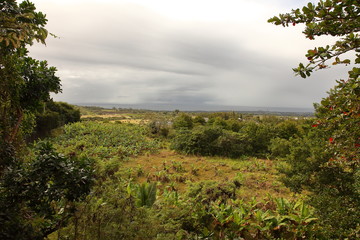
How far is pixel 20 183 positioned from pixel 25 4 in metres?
2.39

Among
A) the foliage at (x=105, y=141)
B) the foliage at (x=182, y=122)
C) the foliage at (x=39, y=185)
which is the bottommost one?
the foliage at (x=105, y=141)

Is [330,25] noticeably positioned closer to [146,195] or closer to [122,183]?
[122,183]

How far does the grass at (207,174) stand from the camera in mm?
12632

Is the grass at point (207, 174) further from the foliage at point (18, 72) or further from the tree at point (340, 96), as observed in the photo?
the foliage at point (18, 72)

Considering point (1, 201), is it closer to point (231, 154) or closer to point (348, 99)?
point (348, 99)

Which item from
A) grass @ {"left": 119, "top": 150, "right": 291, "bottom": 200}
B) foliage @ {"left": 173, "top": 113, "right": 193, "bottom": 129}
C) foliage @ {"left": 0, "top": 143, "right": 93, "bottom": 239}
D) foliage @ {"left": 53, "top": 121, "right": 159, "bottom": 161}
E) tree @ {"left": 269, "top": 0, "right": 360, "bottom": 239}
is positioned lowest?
grass @ {"left": 119, "top": 150, "right": 291, "bottom": 200}

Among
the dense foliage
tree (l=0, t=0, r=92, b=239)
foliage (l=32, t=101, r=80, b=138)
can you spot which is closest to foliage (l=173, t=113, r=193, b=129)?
the dense foliage

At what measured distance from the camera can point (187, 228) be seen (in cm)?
663

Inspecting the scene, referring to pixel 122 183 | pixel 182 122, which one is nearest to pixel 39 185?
pixel 122 183

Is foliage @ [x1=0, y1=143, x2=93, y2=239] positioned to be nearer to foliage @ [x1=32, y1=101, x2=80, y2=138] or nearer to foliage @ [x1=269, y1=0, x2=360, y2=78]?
foliage @ [x1=269, y1=0, x2=360, y2=78]

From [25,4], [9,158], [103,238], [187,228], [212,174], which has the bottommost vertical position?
[212,174]

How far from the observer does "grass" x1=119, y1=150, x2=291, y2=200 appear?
41.4 feet

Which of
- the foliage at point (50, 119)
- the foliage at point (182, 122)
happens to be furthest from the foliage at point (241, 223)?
the foliage at point (182, 122)

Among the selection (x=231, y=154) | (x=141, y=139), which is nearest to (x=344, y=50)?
(x=231, y=154)
